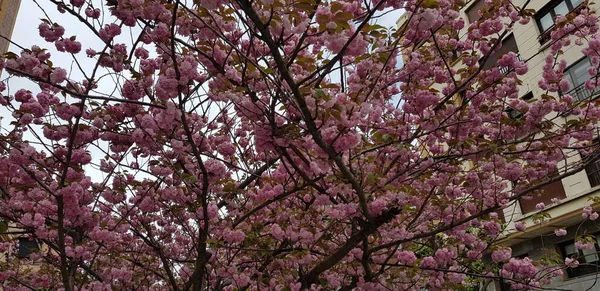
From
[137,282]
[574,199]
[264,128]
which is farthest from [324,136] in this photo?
[574,199]

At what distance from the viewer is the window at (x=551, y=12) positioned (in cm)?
1364

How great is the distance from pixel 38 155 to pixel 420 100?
4.47 m

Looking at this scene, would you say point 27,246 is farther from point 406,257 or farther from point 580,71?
point 580,71

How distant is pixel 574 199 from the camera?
12.7 meters

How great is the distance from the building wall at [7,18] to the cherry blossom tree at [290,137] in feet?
30.2

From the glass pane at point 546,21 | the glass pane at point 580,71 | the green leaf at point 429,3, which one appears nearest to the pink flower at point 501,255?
the green leaf at point 429,3

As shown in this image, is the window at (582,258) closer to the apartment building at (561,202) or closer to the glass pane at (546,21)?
the apartment building at (561,202)

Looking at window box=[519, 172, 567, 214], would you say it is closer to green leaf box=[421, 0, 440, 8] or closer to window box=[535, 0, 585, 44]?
window box=[535, 0, 585, 44]

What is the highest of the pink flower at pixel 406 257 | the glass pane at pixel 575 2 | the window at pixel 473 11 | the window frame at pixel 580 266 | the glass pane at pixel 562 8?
the window at pixel 473 11

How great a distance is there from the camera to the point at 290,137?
3533 millimetres

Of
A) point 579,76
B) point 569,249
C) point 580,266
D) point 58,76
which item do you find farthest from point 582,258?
point 58,76

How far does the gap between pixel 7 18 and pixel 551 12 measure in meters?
16.9

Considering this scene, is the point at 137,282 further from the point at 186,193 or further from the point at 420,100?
the point at 420,100

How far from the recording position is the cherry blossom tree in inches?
145
